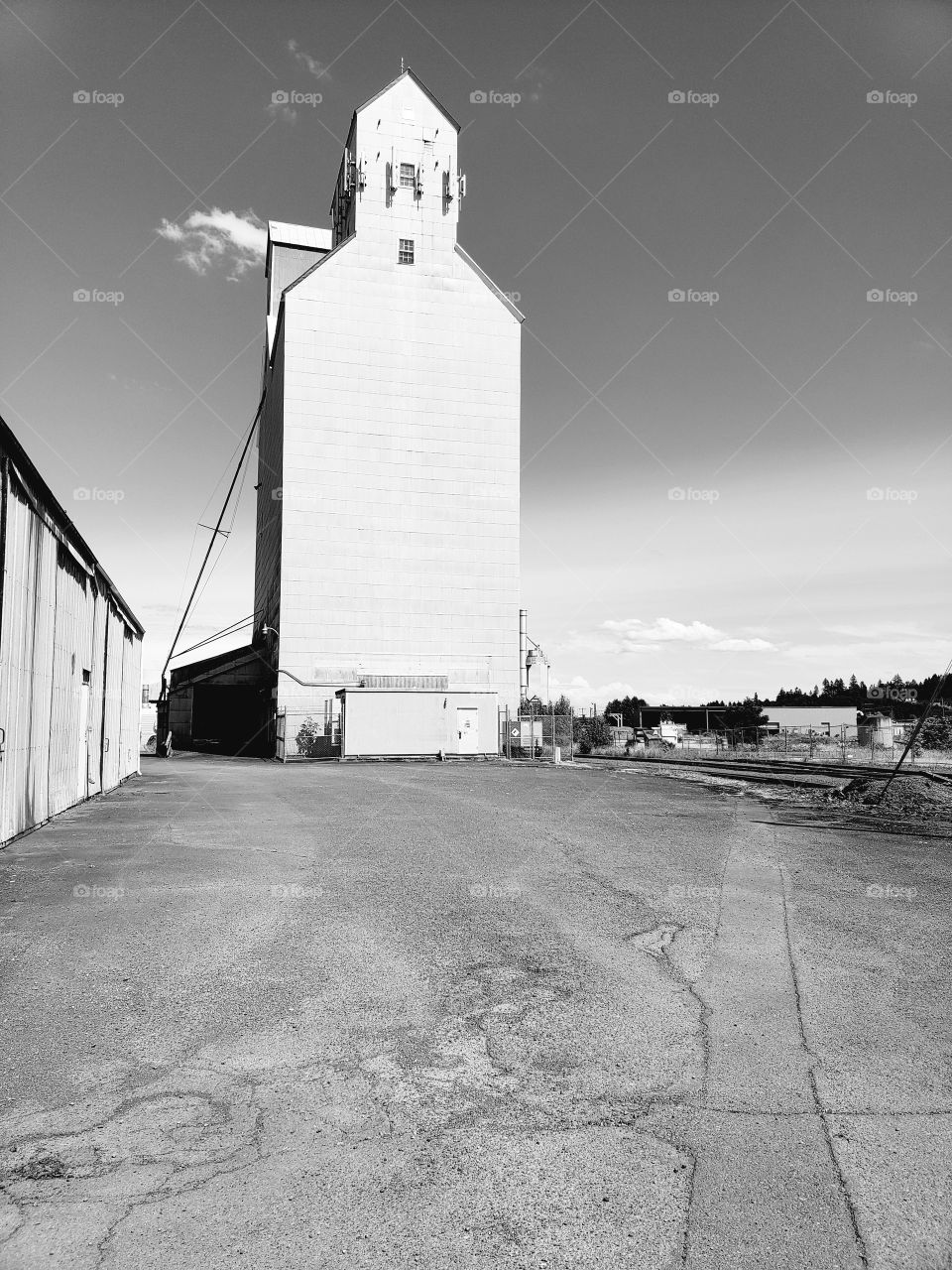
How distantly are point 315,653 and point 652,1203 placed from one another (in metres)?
38.3

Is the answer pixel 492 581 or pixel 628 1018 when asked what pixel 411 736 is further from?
pixel 628 1018

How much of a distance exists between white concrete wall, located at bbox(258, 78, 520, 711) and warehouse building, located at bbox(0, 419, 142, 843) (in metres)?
20.4

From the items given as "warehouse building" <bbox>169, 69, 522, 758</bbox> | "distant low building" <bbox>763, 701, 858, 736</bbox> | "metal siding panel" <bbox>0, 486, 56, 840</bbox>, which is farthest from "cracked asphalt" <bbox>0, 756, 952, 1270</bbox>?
"distant low building" <bbox>763, 701, 858, 736</bbox>

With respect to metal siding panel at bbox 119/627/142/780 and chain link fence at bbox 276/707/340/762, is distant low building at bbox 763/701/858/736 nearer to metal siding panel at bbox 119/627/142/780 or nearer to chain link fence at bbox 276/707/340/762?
chain link fence at bbox 276/707/340/762

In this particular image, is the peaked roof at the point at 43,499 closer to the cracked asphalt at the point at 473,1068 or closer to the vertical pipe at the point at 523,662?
the cracked asphalt at the point at 473,1068

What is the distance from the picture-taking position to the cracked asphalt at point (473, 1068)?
10.4 ft

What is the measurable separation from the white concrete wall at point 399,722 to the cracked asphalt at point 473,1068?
26.6m

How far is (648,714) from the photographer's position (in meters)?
116

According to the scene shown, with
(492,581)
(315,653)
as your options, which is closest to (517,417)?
(492,581)

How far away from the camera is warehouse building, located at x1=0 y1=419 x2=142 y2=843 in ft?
37.2

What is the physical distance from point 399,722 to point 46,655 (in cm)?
2395

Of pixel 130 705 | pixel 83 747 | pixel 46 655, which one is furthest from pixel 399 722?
pixel 46 655

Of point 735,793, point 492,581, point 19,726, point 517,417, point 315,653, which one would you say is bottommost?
point 735,793

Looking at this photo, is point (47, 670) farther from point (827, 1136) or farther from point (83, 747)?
point (827, 1136)
